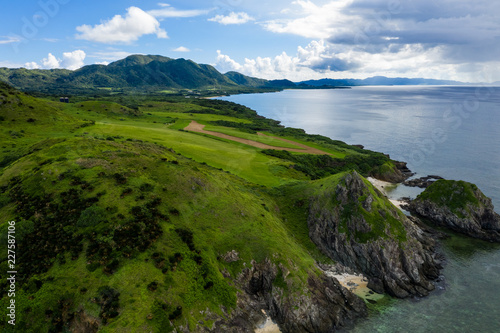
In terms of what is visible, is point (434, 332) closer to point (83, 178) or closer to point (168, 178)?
point (168, 178)

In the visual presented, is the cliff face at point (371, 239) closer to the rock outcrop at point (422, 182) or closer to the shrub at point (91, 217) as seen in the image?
the shrub at point (91, 217)

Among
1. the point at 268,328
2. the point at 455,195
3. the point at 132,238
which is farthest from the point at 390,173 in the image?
the point at 132,238

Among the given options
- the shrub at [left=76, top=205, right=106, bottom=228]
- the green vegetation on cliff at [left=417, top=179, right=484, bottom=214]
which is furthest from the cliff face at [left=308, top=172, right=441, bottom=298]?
the shrub at [left=76, top=205, right=106, bottom=228]

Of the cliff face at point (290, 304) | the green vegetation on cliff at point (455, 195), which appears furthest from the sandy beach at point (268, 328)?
the green vegetation on cliff at point (455, 195)

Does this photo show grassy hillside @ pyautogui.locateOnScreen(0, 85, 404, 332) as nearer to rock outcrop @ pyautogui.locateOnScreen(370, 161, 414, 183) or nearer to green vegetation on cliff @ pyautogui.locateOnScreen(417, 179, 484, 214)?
green vegetation on cliff @ pyautogui.locateOnScreen(417, 179, 484, 214)

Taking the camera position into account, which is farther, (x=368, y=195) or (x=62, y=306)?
(x=368, y=195)

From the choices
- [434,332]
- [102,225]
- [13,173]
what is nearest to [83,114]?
[13,173]
